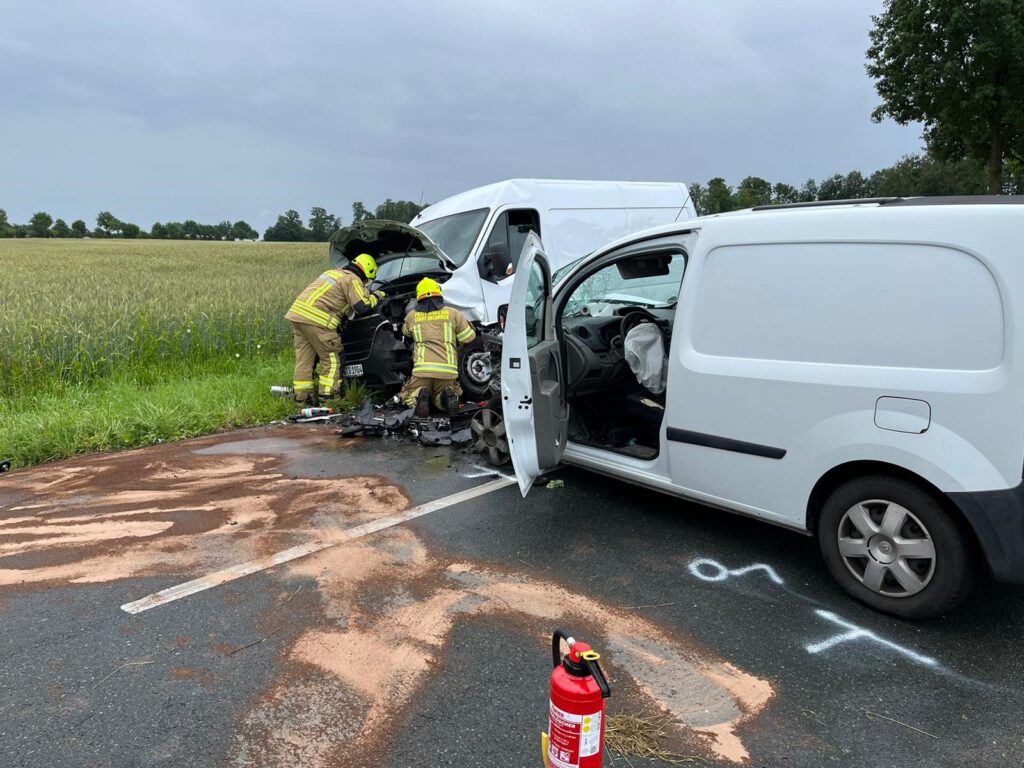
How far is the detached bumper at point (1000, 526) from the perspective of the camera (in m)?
2.62

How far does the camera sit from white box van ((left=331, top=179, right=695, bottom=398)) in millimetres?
7770

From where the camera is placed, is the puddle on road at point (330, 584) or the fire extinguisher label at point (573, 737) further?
the puddle on road at point (330, 584)

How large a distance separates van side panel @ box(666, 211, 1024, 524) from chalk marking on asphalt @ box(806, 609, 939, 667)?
51 cm

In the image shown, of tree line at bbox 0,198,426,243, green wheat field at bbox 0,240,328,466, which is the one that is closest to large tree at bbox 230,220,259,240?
tree line at bbox 0,198,426,243

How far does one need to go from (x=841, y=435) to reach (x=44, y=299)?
11.4m

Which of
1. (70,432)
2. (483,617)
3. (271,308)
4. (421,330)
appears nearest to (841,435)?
(483,617)

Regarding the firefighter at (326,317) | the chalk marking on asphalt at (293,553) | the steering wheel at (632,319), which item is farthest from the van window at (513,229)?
the chalk marking on asphalt at (293,553)

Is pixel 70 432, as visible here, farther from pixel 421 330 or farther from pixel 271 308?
pixel 271 308

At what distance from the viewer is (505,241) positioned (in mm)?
8836

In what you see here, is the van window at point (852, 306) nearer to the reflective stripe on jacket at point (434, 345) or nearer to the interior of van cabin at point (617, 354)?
the interior of van cabin at point (617, 354)

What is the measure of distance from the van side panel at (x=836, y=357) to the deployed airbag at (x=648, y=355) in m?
0.61

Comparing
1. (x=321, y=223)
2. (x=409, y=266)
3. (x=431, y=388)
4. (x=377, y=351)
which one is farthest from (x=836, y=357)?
(x=321, y=223)

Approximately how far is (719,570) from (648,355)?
1400 mm

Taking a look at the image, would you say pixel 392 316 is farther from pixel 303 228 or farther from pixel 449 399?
pixel 303 228
